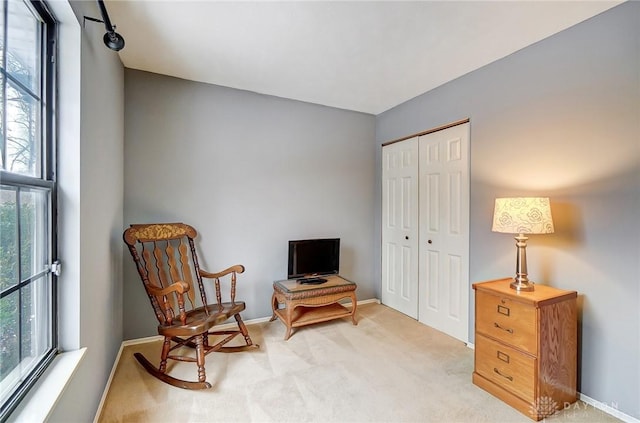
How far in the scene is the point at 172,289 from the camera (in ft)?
6.59

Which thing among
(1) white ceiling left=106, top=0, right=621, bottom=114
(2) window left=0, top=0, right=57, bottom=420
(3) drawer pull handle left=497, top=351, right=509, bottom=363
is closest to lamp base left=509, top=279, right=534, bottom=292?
(3) drawer pull handle left=497, top=351, right=509, bottom=363

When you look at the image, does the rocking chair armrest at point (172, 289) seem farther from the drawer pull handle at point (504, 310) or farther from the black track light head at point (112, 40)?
the drawer pull handle at point (504, 310)

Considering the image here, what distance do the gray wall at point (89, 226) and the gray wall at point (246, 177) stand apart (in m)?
0.42

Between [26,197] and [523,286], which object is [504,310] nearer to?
[523,286]

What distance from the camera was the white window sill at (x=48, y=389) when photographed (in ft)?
3.31

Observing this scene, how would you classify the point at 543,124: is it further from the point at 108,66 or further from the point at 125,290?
the point at 125,290

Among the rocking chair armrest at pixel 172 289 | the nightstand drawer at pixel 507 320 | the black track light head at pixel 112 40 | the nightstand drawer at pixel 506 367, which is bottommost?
the nightstand drawer at pixel 506 367

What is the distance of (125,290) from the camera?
264 centimetres

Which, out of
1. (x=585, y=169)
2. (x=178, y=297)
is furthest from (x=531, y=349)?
(x=178, y=297)

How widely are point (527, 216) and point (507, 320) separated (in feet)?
2.28

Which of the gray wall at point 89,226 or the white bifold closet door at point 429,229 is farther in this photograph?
the white bifold closet door at point 429,229

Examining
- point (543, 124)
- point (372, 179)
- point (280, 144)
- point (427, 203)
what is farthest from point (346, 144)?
point (543, 124)

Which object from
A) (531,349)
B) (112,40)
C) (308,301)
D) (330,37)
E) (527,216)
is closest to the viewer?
(112,40)

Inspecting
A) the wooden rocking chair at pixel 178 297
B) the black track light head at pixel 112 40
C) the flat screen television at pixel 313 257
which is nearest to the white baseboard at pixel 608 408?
the flat screen television at pixel 313 257
